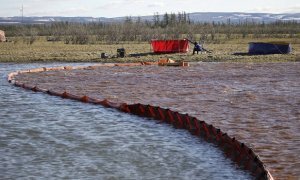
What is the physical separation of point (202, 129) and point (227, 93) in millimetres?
7793

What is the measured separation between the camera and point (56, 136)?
15.2 m

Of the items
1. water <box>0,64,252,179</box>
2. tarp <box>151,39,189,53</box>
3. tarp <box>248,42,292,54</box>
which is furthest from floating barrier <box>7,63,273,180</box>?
tarp <box>248,42,292,54</box>

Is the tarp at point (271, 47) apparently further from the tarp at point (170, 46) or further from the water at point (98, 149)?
the water at point (98, 149)

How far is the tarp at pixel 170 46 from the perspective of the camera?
43.8m

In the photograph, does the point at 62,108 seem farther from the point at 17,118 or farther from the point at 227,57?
the point at 227,57

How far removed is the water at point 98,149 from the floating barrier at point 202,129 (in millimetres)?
263

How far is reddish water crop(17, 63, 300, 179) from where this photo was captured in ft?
45.8

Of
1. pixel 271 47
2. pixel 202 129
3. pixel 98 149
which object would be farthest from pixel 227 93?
pixel 271 47

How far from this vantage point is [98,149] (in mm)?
13742

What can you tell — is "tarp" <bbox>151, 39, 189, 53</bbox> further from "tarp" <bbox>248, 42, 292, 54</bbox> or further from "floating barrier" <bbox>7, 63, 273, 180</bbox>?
"floating barrier" <bbox>7, 63, 273, 180</bbox>

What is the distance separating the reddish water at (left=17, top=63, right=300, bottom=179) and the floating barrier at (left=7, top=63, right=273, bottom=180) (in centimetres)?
34

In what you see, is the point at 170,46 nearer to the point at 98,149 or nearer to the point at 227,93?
the point at 227,93

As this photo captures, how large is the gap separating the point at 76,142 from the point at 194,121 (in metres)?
3.31

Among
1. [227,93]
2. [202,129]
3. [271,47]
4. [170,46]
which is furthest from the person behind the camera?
[170,46]
